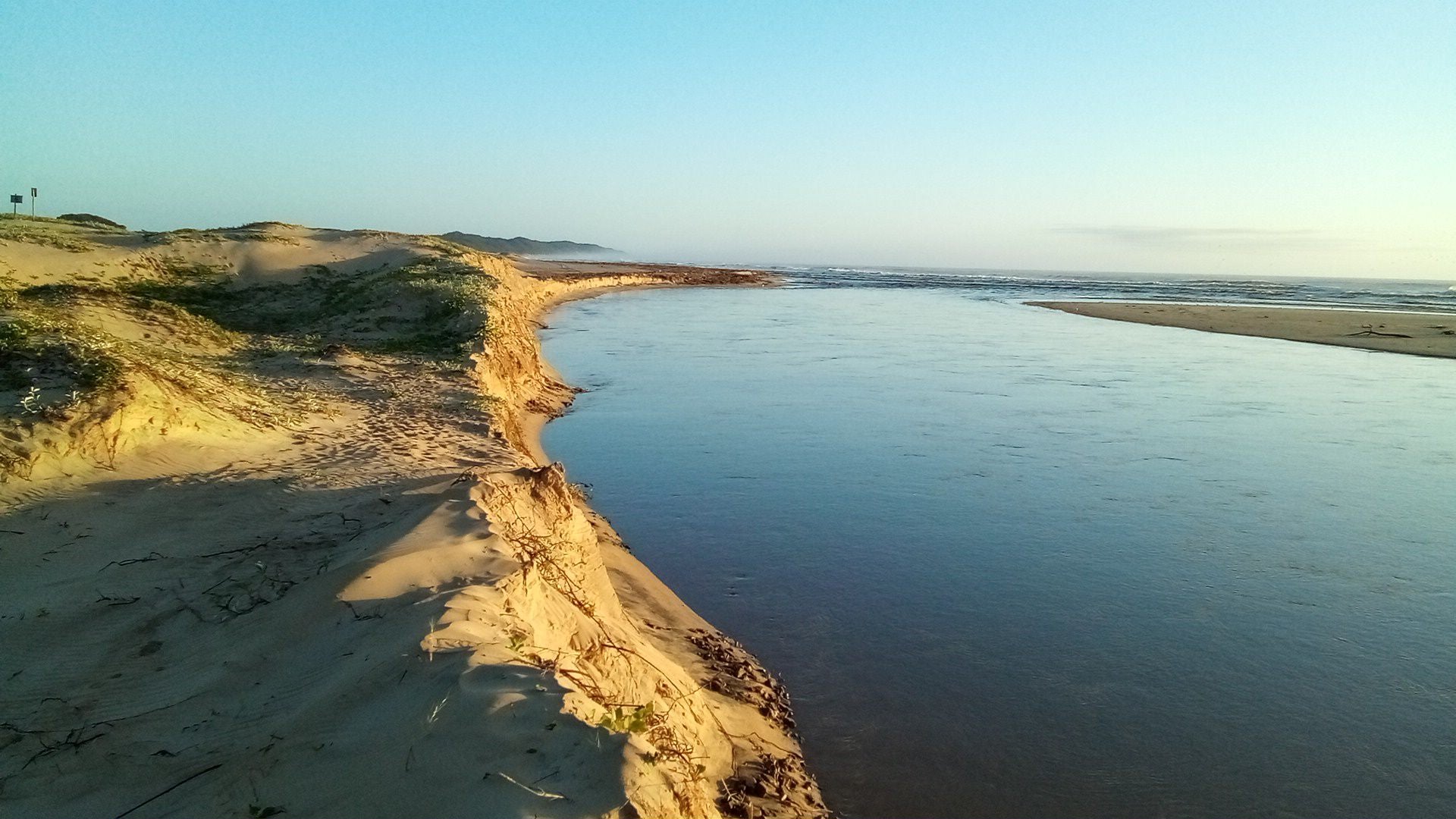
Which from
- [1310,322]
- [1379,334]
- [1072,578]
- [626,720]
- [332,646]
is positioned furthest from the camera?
[1310,322]

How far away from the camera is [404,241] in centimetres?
2566

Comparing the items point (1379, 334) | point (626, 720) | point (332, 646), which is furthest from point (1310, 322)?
point (332, 646)

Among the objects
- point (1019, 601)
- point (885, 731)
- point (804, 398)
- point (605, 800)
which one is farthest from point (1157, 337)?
point (605, 800)

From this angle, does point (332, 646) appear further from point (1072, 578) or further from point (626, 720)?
point (1072, 578)

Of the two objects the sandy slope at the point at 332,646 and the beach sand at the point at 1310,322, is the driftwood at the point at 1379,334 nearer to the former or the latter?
the beach sand at the point at 1310,322

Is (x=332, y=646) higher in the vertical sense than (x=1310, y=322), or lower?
lower

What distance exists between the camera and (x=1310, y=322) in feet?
105

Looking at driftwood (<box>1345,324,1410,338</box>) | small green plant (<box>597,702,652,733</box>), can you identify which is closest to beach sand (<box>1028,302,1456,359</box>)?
driftwood (<box>1345,324,1410,338</box>)

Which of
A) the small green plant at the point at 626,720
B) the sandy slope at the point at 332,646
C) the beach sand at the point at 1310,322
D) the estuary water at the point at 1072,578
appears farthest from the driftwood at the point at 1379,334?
the small green plant at the point at 626,720

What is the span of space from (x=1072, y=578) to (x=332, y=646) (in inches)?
214

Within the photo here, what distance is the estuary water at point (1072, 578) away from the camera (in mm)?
4164

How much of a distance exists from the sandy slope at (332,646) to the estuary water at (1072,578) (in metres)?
0.74

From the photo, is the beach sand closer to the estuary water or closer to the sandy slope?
the estuary water

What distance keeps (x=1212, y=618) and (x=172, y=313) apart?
630 inches
